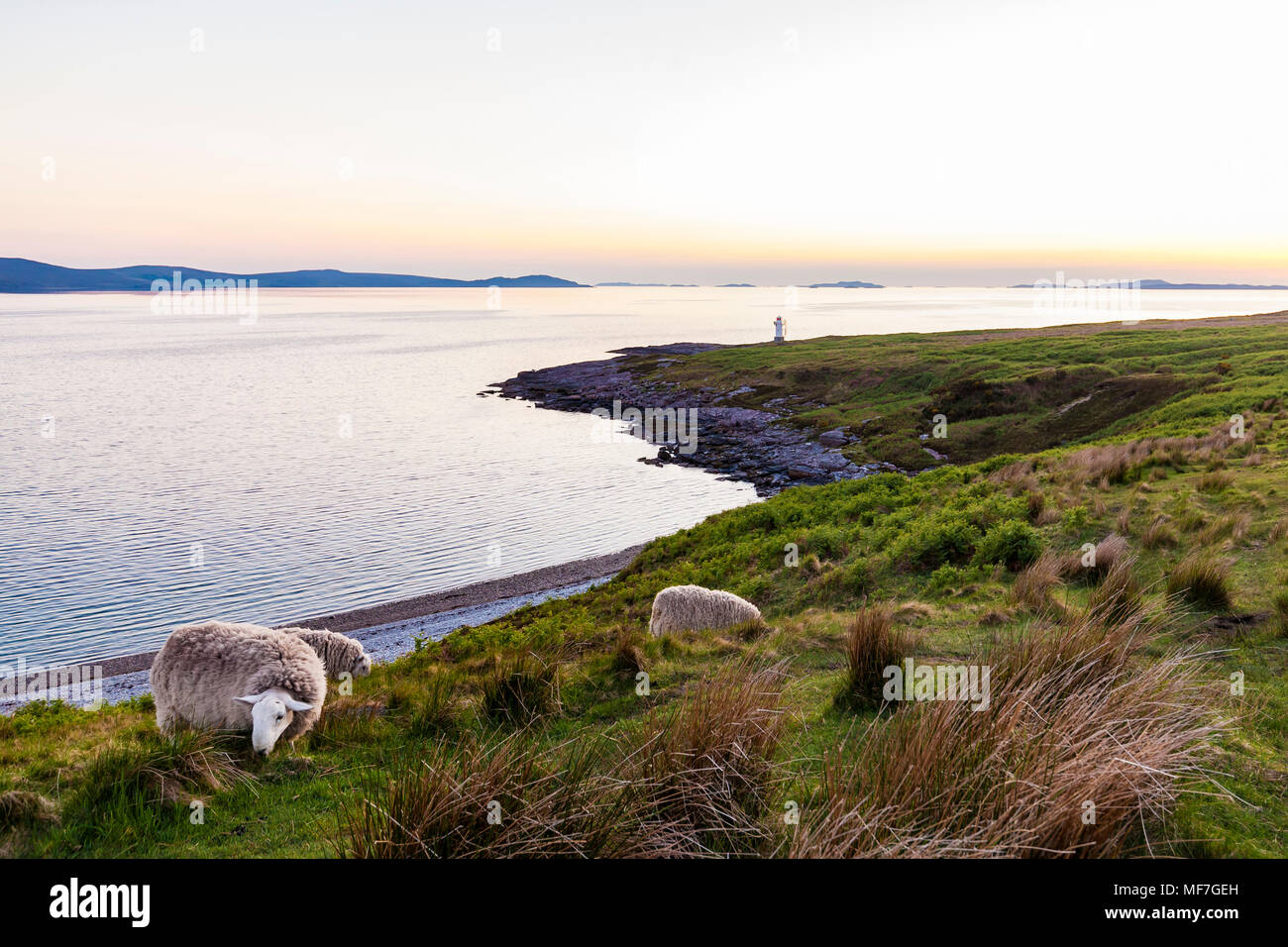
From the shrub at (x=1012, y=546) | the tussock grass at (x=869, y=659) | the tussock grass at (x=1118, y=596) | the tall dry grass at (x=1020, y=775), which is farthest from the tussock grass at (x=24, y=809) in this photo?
the shrub at (x=1012, y=546)

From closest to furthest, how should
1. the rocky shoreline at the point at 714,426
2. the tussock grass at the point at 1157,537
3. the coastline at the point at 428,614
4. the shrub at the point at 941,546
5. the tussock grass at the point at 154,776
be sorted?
the tussock grass at the point at 154,776, the tussock grass at the point at 1157,537, the shrub at the point at 941,546, the coastline at the point at 428,614, the rocky shoreline at the point at 714,426

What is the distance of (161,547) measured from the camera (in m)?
31.9

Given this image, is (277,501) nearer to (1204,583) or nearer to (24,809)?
(24,809)

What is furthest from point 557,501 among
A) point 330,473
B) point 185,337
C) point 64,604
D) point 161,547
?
point 185,337

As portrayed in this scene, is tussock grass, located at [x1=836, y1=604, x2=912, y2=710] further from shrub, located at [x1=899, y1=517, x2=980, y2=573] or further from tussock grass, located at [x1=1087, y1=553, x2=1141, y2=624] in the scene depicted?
shrub, located at [x1=899, y1=517, x2=980, y2=573]

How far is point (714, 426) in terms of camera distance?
6106 cm

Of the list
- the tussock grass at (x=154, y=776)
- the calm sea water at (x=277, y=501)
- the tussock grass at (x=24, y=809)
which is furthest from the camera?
the calm sea water at (x=277, y=501)

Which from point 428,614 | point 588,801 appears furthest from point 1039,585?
point 428,614

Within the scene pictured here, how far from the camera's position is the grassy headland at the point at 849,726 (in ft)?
14.1

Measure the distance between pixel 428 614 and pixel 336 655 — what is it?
12.9 meters

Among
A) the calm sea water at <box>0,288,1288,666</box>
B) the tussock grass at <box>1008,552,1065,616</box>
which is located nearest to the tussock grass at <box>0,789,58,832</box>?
the tussock grass at <box>1008,552,1065,616</box>

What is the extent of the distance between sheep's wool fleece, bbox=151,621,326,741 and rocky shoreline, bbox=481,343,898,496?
112 feet

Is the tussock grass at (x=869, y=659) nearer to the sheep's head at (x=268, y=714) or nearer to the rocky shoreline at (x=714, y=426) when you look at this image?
the sheep's head at (x=268, y=714)
